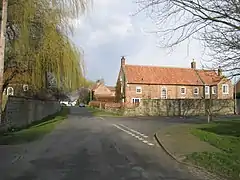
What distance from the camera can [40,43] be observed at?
60.2 feet

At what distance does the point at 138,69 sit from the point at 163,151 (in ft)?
187

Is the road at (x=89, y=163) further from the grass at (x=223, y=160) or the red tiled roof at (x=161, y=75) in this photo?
the red tiled roof at (x=161, y=75)

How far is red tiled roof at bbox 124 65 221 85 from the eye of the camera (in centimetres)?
6681

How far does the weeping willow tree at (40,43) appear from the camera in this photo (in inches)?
668

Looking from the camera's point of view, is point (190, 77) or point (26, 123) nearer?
point (26, 123)

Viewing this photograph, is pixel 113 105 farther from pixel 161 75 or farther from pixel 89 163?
pixel 89 163

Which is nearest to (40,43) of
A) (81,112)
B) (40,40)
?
(40,40)

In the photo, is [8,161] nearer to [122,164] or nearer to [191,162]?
[122,164]

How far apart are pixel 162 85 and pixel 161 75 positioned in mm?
2901

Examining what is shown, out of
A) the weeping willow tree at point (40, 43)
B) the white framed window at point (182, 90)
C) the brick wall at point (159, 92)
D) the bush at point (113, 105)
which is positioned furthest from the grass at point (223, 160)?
the white framed window at point (182, 90)

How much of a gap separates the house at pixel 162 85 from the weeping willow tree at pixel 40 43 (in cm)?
4352

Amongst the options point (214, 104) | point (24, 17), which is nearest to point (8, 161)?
point (24, 17)

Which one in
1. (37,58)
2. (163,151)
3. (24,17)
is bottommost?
(163,151)

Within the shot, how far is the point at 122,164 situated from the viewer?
380 inches
